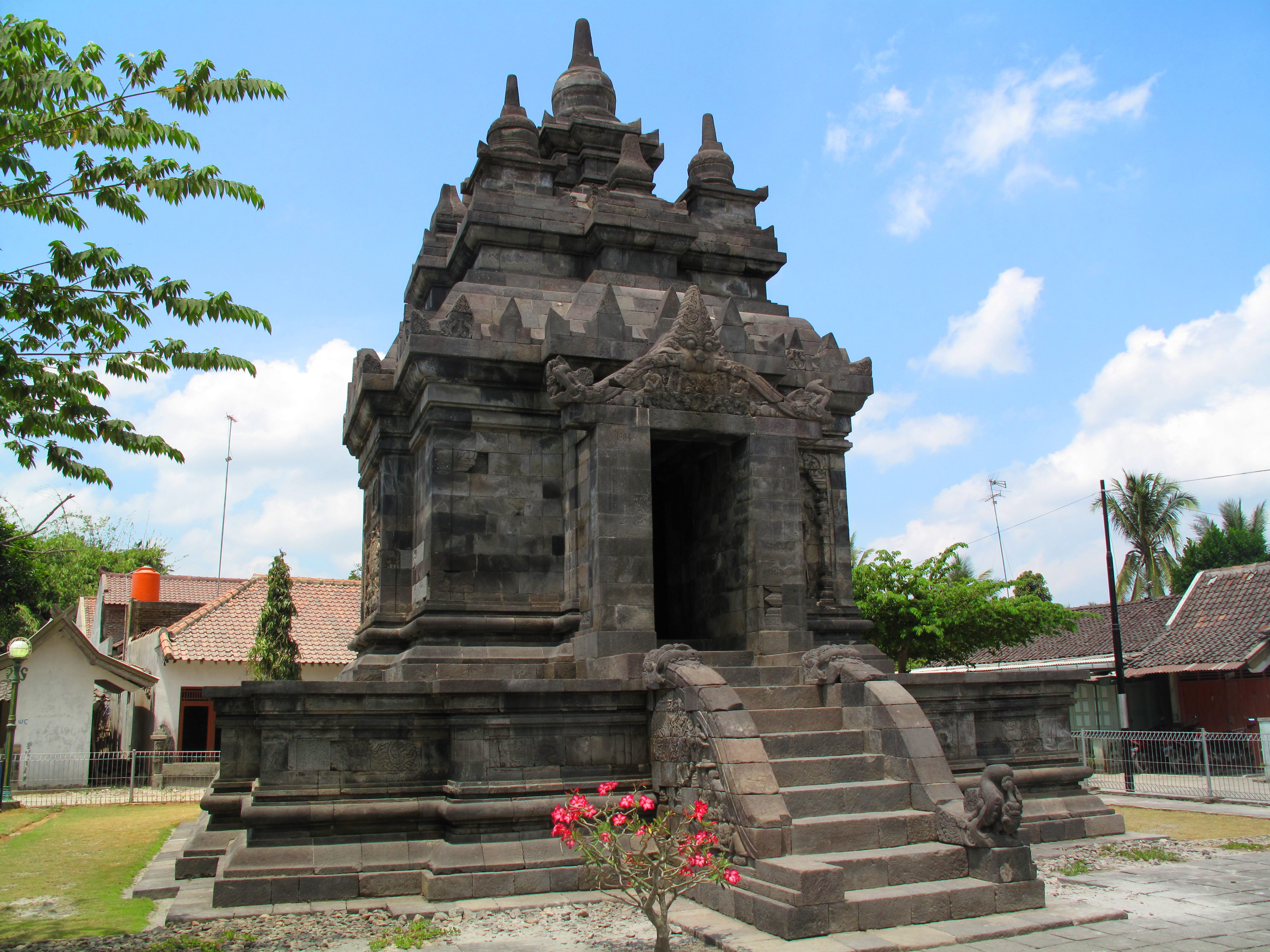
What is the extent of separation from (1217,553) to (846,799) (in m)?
39.4

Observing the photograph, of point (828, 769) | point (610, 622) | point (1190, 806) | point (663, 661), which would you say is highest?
point (610, 622)

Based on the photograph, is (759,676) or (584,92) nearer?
(759,676)

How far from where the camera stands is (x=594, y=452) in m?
10.9

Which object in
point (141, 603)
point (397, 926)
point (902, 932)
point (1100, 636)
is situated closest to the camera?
point (902, 932)

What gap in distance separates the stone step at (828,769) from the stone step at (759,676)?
1.24 metres

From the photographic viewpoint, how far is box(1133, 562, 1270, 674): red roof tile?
23891 mm

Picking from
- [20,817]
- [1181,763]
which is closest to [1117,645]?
[1181,763]

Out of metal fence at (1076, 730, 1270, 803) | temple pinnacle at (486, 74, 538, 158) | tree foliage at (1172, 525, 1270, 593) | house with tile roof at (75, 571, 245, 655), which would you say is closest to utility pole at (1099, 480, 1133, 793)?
metal fence at (1076, 730, 1270, 803)

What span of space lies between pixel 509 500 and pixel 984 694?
5.84 m

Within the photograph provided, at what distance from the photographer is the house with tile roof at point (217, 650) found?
2658 cm

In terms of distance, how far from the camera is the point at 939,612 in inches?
988

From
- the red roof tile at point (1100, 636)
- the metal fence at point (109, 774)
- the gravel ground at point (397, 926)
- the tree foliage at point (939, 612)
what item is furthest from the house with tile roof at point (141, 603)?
the gravel ground at point (397, 926)

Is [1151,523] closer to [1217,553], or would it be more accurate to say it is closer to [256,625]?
[1217,553]

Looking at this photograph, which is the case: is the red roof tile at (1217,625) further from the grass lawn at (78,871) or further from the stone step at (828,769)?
the grass lawn at (78,871)
